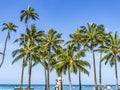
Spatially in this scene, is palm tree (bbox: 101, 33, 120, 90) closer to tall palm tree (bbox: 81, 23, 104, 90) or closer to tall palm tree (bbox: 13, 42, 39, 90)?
tall palm tree (bbox: 81, 23, 104, 90)

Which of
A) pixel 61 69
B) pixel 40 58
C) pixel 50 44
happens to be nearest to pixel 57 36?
pixel 50 44

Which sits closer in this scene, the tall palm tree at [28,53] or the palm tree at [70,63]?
the palm tree at [70,63]

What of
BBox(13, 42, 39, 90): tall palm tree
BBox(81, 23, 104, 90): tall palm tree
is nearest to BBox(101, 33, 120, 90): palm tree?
BBox(81, 23, 104, 90): tall palm tree

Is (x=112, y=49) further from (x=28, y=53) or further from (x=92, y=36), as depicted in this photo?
(x=28, y=53)

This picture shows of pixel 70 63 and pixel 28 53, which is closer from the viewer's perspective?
pixel 70 63

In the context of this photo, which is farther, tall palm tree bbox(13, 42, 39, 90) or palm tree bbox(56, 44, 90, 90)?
tall palm tree bbox(13, 42, 39, 90)

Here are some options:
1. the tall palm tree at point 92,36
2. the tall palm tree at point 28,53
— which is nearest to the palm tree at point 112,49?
the tall palm tree at point 92,36

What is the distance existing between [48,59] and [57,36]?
696cm

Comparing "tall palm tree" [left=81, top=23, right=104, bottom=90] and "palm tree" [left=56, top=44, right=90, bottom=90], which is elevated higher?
"tall palm tree" [left=81, top=23, right=104, bottom=90]

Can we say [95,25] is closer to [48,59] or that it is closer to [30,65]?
[48,59]

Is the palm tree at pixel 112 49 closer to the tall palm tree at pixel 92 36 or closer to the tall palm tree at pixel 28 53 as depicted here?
the tall palm tree at pixel 92 36

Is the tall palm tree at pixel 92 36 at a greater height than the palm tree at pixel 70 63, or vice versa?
the tall palm tree at pixel 92 36

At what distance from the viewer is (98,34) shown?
74.2 meters

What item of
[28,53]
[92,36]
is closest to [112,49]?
[92,36]
